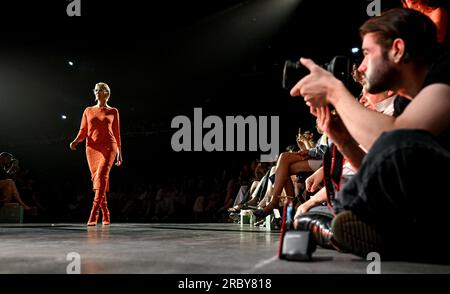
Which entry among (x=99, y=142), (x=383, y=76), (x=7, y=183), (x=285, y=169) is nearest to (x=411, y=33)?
(x=383, y=76)

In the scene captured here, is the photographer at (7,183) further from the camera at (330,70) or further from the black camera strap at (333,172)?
the camera at (330,70)

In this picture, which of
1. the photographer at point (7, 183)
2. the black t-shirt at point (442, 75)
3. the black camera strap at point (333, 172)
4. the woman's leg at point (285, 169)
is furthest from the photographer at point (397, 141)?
the photographer at point (7, 183)

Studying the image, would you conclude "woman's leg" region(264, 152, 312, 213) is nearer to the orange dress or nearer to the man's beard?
the man's beard

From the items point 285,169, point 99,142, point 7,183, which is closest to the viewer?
point 285,169

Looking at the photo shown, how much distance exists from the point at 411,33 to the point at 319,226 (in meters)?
0.73

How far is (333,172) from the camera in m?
1.38

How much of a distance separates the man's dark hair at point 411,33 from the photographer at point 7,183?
17.6 ft

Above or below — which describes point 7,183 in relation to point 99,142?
below

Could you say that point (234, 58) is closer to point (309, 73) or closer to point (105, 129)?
point (105, 129)

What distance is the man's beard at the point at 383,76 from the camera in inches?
42.6

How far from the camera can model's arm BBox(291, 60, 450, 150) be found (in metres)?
0.90

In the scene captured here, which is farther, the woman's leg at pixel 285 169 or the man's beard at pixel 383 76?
the woman's leg at pixel 285 169

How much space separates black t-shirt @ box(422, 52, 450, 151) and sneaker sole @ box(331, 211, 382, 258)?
11.1 inches

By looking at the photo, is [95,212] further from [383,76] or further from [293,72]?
[383,76]
